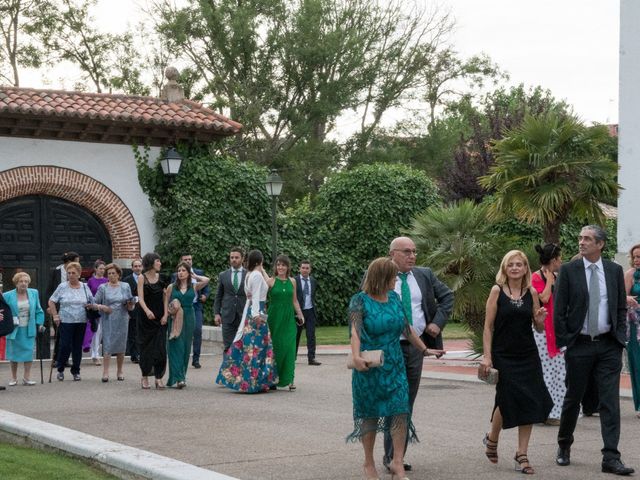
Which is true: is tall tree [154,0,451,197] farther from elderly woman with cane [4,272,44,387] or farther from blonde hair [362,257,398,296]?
blonde hair [362,257,398,296]

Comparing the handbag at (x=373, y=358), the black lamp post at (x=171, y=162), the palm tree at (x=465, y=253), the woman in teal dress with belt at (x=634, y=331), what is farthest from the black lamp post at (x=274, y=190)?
the handbag at (x=373, y=358)

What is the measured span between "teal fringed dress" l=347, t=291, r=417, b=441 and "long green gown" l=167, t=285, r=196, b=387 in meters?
7.62

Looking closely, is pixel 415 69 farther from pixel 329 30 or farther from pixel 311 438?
pixel 311 438

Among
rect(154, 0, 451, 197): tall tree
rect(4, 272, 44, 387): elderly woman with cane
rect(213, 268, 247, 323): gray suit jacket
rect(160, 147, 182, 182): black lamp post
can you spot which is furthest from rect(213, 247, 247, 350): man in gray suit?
rect(154, 0, 451, 197): tall tree

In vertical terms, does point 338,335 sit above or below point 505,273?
below

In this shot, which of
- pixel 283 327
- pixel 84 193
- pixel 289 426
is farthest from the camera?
pixel 84 193

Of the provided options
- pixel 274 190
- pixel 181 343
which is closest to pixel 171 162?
pixel 274 190

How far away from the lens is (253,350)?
1474cm

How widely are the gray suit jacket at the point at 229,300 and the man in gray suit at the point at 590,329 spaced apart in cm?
931

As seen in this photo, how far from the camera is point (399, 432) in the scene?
7.81 meters

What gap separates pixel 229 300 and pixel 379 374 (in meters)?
10.1

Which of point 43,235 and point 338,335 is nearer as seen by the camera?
point 43,235

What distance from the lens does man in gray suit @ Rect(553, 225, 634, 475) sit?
8617 millimetres

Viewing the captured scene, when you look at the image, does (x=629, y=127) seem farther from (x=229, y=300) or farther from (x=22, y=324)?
(x=22, y=324)
